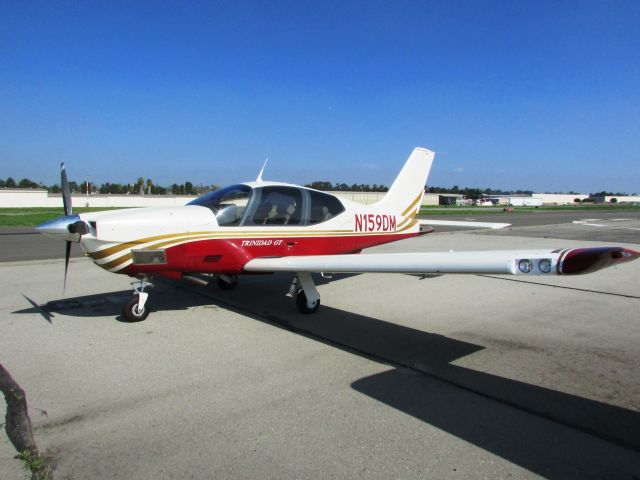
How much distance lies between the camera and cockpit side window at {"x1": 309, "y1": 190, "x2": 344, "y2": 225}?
279 inches

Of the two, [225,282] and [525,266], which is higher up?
[525,266]

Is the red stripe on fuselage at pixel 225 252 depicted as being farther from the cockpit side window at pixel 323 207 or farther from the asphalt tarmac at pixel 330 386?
the asphalt tarmac at pixel 330 386

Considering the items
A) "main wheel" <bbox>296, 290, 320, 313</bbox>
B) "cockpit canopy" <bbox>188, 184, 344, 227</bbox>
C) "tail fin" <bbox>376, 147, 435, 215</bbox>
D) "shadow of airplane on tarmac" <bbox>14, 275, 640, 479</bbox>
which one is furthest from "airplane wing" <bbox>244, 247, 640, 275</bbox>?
"tail fin" <bbox>376, 147, 435, 215</bbox>

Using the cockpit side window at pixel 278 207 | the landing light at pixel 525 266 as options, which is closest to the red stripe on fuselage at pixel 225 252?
the cockpit side window at pixel 278 207

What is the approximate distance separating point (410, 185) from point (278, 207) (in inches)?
144

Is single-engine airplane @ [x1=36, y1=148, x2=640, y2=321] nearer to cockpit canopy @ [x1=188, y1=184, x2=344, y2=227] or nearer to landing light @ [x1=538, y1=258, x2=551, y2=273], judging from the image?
cockpit canopy @ [x1=188, y1=184, x2=344, y2=227]

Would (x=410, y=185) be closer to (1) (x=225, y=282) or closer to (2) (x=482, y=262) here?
(1) (x=225, y=282)

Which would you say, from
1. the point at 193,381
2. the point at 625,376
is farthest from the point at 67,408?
the point at 625,376

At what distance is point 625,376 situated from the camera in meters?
4.16

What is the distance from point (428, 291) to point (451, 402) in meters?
4.56

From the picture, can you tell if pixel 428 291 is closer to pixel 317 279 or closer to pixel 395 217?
pixel 395 217

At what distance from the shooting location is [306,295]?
632cm

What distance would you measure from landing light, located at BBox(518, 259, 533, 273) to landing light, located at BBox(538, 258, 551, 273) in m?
0.08

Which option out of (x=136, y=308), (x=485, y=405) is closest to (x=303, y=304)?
(x=136, y=308)
